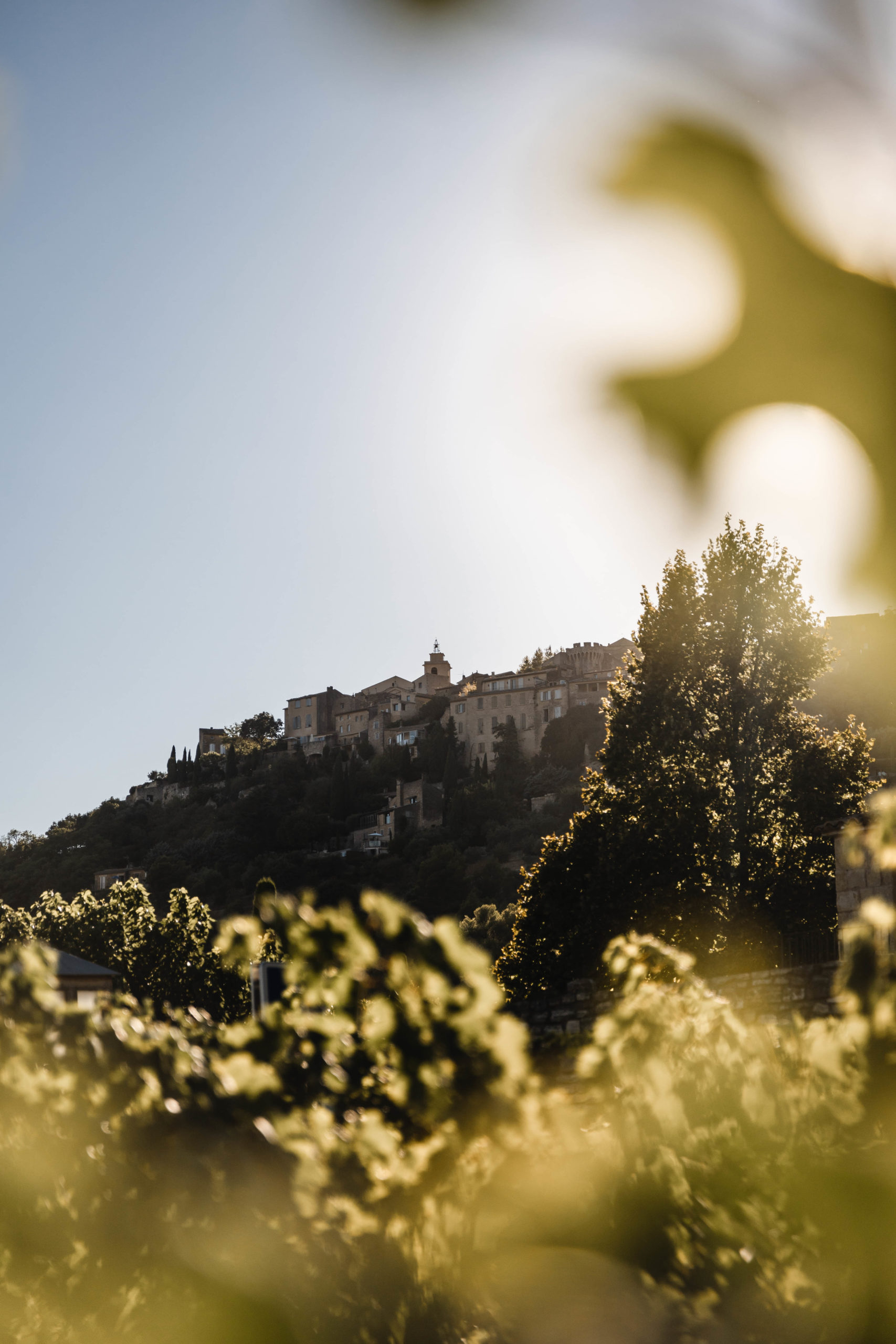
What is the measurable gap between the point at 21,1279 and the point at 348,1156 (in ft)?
3.40

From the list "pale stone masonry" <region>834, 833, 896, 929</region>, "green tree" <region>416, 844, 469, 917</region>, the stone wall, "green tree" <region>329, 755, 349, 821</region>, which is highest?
"pale stone masonry" <region>834, 833, 896, 929</region>

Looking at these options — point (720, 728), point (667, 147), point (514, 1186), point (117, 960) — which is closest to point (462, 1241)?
point (514, 1186)

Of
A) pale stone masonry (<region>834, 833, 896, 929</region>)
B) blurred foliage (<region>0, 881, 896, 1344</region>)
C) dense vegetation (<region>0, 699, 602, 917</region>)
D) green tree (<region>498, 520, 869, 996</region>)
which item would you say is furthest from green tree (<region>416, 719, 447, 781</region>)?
blurred foliage (<region>0, 881, 896, 1344</region>)

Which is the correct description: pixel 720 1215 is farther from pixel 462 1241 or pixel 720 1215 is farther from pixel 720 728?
pixel 720 728

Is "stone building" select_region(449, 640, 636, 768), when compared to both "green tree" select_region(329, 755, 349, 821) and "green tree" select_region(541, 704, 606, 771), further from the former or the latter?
"green tree" select_region(329, 755, 349, 821)

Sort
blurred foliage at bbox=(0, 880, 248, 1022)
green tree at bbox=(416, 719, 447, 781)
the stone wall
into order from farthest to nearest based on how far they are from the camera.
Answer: green tree at bbox=(416, 719, 447, 781), blurred foliage at bbox=(0, 880, 248, 1022), the stone wall

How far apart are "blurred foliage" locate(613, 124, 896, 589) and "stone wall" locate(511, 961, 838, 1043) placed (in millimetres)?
5202

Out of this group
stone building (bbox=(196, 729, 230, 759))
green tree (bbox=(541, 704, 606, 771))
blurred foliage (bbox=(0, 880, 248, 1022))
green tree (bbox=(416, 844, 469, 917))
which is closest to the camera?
blurred foliage (bbox=(0, 880, 248, 1022))

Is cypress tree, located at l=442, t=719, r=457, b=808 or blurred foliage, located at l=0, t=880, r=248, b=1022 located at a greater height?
cypress tree, located at l=442, t=719, r=457, b=808

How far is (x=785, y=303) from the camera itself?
30.7 ft

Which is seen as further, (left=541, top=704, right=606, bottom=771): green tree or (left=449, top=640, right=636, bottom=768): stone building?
(left=449, top=640, right=636, bottom=768): stone building

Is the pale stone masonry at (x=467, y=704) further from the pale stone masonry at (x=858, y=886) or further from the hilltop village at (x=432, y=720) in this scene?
the pale stone masonry at (x=858, y=886)

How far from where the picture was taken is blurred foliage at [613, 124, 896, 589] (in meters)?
8.57

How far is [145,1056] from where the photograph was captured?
355cm
